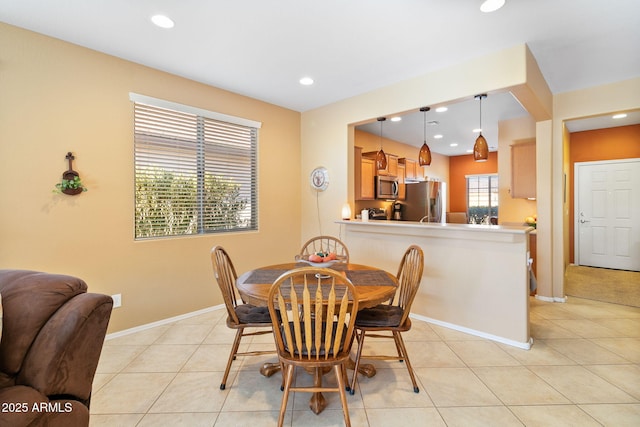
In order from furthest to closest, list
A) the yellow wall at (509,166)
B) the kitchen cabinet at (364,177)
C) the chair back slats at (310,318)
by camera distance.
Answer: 1. the kitchen cabinet at (364,177)
2. the yellow wall at (509,166)
3. the chair back slats at (310,318)

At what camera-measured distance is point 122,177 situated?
9.18 feet

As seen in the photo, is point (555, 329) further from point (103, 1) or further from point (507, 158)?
point (103, 1)

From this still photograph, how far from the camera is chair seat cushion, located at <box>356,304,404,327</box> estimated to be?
197 centimetres

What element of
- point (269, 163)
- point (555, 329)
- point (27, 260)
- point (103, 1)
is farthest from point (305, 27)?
point (555, 329)

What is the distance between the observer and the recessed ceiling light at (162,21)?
2.16 meters

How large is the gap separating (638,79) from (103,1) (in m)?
5.07

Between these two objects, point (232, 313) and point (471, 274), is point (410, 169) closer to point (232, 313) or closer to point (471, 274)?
point (471, 274)

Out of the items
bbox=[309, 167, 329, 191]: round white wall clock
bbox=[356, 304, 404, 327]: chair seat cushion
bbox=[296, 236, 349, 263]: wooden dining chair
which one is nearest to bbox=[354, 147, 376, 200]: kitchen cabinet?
bbox=[309, 167, 329, 191]: round white wall clock

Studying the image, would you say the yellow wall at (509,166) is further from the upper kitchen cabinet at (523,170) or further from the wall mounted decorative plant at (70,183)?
the wall mounted decorative plant at (70,183)

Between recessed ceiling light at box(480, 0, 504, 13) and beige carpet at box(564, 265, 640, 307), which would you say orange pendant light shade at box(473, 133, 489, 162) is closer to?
recessed ceiling light at box(480, 0, 504, 13)

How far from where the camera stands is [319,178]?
Answer: 4.09 m

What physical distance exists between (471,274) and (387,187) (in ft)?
9.04

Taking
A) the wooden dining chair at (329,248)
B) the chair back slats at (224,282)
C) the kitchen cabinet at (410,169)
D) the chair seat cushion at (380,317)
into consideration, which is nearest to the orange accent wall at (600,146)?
Answer: the kitchen cabinet at (410,169)

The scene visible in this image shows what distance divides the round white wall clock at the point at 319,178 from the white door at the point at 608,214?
4.98m
